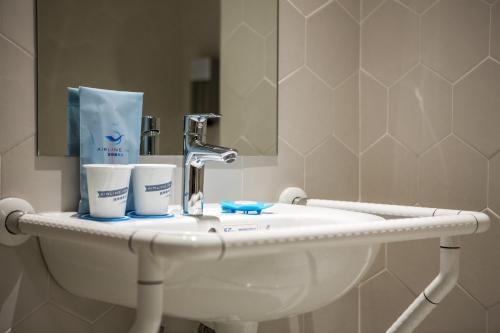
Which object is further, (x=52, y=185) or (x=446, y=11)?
(x=446, y=11)

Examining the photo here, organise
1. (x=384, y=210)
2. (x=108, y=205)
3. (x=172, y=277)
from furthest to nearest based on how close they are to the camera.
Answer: (x=384, y=210) < (x=108, y=205) < (x=172, y=277)

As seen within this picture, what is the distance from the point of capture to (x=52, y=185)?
901 mm

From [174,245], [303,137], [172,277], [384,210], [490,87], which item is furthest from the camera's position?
[303,137]

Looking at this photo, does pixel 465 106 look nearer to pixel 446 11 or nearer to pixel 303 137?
pixel 446 11

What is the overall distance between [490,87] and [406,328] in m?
0.55

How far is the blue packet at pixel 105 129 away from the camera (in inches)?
34.8

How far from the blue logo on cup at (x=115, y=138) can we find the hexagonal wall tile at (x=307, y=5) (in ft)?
1.86

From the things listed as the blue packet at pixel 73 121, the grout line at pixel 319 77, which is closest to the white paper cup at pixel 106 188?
the blue packet at pixel 73 121

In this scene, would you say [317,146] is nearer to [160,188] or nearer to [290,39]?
[290,39]

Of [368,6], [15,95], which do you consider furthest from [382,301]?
[15,95]

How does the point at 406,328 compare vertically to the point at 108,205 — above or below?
below

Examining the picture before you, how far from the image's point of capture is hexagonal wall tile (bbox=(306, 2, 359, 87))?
4.17 feet

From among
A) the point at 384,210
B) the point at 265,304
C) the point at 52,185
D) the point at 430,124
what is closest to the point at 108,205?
the point at 52,185

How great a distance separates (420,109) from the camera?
1.23 metres
